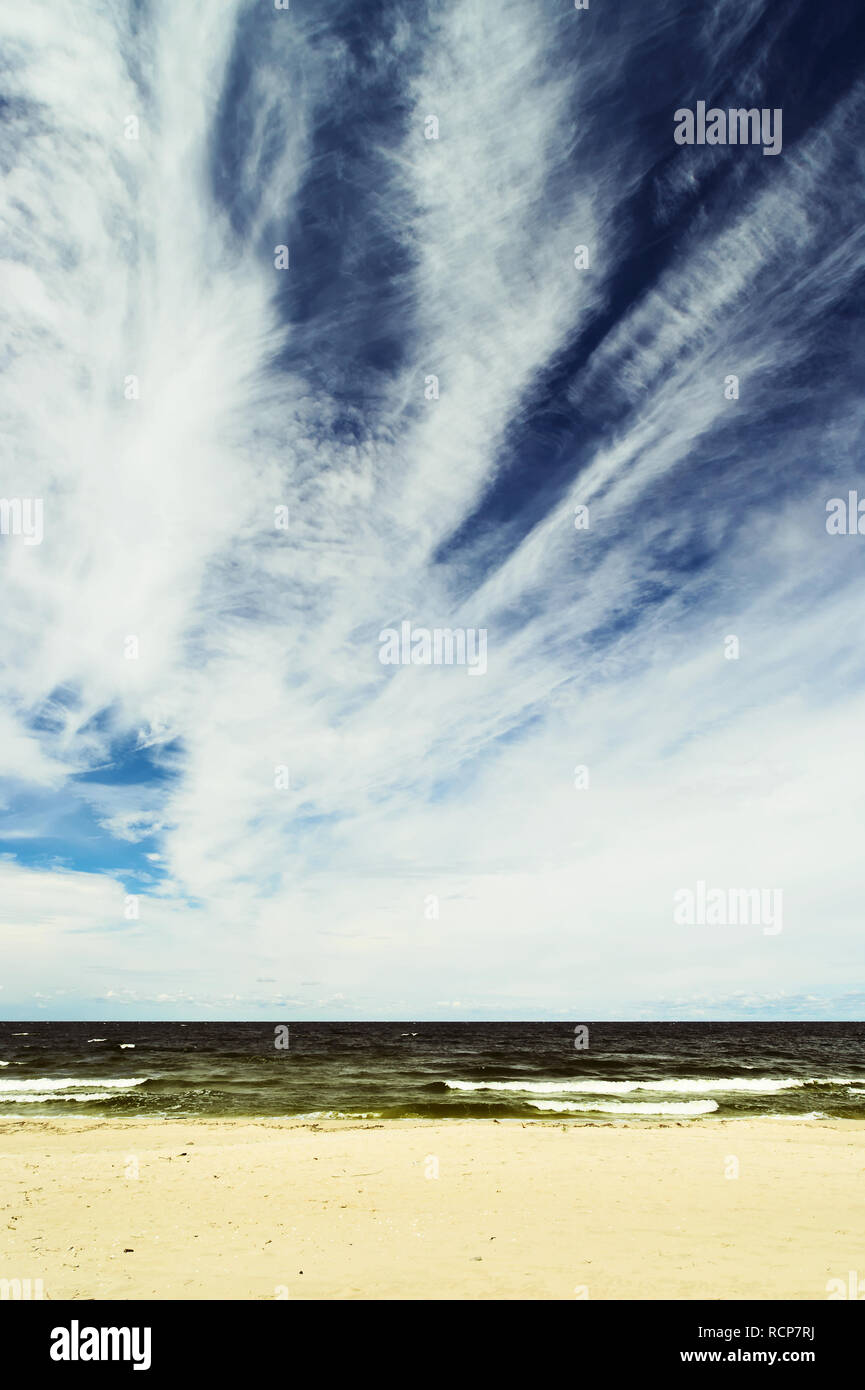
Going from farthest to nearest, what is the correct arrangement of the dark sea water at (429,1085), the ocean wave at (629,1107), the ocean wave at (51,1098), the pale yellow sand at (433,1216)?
1. the ocean wave at (51,1098)
2. the ocean wave at (629,1107)
3. the dark sea water at (429,1085)
4. the pale yellow sand at (433,1216)

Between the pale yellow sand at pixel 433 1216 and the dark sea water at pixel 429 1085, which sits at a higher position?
the pale yellow sand at pixel 433 1216

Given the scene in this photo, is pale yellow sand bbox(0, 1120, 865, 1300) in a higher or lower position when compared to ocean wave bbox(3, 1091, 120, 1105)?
higher

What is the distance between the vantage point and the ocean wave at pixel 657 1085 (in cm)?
3419

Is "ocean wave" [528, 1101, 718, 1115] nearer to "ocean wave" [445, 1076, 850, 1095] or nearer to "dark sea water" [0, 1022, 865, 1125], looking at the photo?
"dark sea water" [0, 1022, 865, 1125]

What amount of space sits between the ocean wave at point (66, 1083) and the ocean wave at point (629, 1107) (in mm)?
19390

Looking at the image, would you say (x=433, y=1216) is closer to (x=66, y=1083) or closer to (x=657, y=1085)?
(x=657, y=1085)

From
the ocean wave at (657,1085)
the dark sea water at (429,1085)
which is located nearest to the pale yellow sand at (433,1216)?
the dark sea water at (429,1085)

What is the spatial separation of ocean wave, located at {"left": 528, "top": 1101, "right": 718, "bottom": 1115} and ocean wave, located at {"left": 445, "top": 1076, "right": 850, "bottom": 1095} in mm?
3367

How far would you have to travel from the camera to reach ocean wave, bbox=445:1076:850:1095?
34.2 metres

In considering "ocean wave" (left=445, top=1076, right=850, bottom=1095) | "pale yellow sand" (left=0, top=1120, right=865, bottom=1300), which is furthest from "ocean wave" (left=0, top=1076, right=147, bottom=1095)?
"pale yellow sand" (left=0, top=1120, right=865, bottom=1300)
